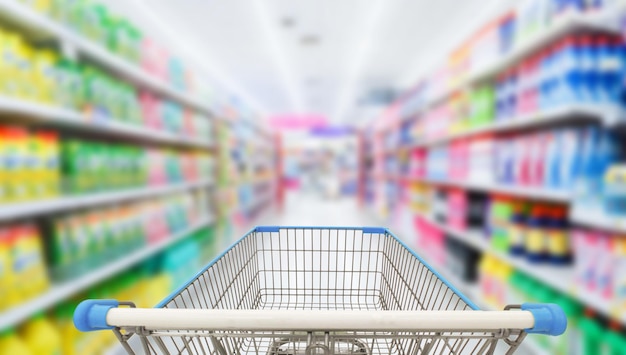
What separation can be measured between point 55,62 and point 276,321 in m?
1.85

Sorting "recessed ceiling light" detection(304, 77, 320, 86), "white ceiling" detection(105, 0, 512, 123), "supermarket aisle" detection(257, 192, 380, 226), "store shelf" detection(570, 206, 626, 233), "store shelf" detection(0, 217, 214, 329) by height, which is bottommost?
"supermarket aisle" detection(257, 192, 380, 226)

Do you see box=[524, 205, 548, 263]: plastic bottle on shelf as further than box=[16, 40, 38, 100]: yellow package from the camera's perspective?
Yes

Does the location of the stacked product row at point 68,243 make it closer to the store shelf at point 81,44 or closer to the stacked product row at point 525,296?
the store shelf at point 81,44

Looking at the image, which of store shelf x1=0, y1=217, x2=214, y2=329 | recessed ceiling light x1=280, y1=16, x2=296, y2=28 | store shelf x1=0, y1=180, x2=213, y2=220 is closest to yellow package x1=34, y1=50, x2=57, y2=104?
store shelf x1=0, y1=180, x2=213, y2=220

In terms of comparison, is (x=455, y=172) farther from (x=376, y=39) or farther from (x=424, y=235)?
(x=376, y=39)

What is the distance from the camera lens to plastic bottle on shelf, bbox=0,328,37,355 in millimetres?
1327

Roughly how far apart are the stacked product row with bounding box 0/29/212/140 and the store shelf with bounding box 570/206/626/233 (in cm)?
241

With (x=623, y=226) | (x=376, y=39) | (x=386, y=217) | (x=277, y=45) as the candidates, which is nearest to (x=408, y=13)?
(x=376, y=39)

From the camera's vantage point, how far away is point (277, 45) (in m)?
6.35

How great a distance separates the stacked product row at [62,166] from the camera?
1.35 m

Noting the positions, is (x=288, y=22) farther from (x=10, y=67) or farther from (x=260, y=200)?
(x=10, y=67)

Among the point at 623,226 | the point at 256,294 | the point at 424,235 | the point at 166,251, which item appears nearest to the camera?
the point at 256,294

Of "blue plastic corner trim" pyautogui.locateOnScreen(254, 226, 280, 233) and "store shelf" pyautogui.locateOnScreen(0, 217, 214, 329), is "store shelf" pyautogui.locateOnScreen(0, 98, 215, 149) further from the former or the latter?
"blue plastic corner trim" pyautogui.locateOnScreen(254, 226, 280, 233)

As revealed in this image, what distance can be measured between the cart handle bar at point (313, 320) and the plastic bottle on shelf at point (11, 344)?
128 centimetres
